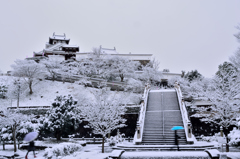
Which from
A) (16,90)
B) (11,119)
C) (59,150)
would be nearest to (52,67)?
(16,90)

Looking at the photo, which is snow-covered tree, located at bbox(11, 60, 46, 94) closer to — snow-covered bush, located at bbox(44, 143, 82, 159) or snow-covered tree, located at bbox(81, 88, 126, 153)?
snow-covered tree, located at bbox(81, 88, 126, 153)

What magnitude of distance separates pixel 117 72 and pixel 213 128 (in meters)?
20.5

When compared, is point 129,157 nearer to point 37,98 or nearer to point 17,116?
point 17,116

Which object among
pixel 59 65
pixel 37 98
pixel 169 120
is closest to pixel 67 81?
pixel 59 65

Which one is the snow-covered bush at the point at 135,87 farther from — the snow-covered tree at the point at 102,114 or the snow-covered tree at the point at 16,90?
the snow-covered tree at the point at 16,90

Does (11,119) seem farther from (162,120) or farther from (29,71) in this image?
(29,71)

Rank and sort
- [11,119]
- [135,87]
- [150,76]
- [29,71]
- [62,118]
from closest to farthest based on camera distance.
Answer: [11,119] → [62,118] → [135,87] → [29,71] → [150,76]

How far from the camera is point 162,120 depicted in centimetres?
1744

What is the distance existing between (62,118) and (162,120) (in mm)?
9239

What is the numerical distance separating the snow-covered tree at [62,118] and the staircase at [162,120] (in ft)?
23.1

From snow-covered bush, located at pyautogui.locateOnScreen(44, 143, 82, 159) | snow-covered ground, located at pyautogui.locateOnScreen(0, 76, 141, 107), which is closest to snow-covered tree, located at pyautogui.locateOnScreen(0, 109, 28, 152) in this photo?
snow-covered bush, located at pyautogui.locateOnScreen(44, 143, 82, 159)

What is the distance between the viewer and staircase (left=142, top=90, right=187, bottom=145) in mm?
15211

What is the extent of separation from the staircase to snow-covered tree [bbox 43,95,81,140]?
7.05 meters

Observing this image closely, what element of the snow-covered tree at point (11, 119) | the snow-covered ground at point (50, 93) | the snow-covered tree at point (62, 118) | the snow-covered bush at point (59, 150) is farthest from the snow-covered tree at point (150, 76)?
the snow-covered tree at point (11, 119)
